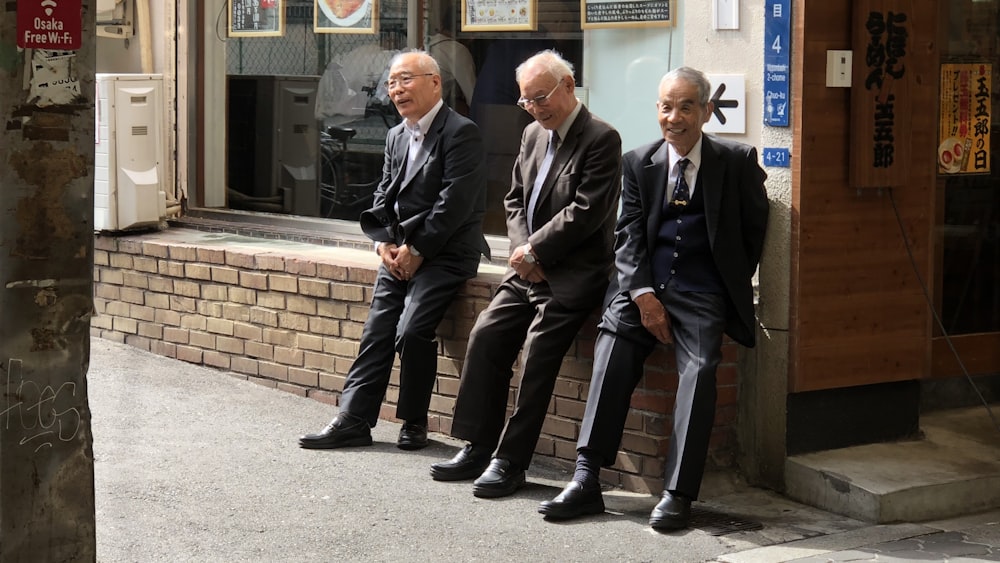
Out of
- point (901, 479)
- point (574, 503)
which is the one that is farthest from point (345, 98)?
point (901, 479)

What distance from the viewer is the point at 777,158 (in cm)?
643

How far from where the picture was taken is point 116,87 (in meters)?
9.18

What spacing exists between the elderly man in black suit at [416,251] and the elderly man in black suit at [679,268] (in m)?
1.16

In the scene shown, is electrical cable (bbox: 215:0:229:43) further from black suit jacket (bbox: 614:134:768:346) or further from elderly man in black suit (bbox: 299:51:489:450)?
black suit jacket (bbox: 614:134:768:346)

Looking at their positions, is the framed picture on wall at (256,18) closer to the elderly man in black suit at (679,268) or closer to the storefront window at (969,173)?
the elderly man in black suit at (679,268)

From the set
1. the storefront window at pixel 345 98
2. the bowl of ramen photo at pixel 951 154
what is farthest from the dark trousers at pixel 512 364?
the bowl of ramen photo at pixel 951 154

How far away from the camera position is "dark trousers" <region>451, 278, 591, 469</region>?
6484 mm

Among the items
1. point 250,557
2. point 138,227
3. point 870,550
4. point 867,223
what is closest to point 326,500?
point 250,557

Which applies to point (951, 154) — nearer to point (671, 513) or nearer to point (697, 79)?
point (697, 79)

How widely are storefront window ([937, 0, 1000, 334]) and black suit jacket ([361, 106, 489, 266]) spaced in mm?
2222

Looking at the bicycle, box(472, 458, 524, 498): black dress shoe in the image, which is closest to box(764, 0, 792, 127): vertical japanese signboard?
box(472, 458, 524, 498): black dress shoe

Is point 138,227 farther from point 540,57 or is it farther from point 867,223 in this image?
point 867,223

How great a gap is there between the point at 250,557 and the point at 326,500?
0.80 m

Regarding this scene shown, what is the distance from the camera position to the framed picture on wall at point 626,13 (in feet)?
23.4
